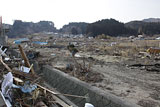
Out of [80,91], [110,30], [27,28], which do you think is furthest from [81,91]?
[27,28]

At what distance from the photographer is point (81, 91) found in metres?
4.57

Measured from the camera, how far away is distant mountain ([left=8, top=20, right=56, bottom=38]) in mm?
86287

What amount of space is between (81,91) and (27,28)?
99.5 metres

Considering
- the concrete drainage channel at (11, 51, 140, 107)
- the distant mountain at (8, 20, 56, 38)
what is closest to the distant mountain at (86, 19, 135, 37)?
the distant mountain at (8, 20, 56, 38)

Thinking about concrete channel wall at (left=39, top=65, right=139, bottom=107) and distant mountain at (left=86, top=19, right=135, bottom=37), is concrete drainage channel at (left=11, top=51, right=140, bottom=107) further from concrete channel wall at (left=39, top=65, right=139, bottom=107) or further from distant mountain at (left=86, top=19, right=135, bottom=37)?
distant mountain at (left=86, top=19, right=135, bottom=37)

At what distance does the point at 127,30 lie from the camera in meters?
65.8

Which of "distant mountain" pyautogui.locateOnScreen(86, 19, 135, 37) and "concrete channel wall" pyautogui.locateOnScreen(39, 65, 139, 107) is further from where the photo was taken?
"distant mountain" pyautogui.locateOnScreen(86, 19, 135, 37)

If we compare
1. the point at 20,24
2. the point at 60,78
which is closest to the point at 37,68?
the point at 60,78

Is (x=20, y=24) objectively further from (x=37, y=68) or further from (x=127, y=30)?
(x=37, y=68)

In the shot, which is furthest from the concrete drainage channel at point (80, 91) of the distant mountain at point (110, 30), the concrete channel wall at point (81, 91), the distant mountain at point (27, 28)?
the distant mountain at point (27, 28)

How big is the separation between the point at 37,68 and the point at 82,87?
4.48 m

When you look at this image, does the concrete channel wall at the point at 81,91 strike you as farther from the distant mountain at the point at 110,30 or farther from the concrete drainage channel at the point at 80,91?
the distant mountain at the point at 110,30

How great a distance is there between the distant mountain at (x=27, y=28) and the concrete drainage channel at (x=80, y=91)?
81.0 m

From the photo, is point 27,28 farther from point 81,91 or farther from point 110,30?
point 81,91
